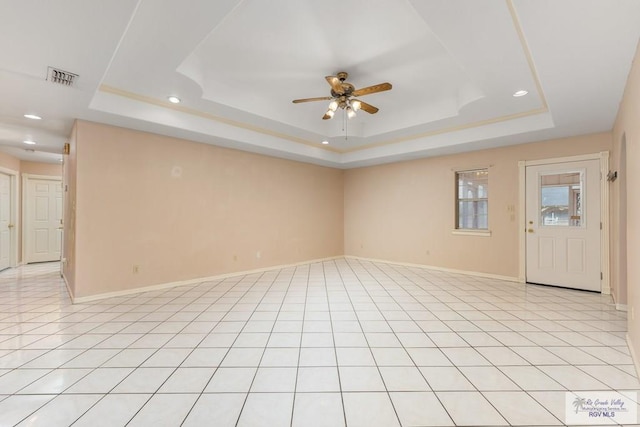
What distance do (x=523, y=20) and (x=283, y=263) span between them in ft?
Answer: 17.6

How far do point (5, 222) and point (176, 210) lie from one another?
4.55 metres

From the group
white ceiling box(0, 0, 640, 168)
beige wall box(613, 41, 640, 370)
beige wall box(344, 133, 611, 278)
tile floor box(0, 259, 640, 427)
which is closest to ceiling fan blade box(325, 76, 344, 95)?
white ceiling box(0, 0, 640, 168)

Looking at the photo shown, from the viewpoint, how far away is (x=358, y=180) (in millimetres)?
7234

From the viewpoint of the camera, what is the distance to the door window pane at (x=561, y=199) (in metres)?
4.36

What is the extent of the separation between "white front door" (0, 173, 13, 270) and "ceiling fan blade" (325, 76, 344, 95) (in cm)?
731

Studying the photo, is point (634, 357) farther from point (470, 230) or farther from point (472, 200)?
point (472, 200)

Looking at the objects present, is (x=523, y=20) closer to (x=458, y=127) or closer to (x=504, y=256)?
(x=458, y=127)

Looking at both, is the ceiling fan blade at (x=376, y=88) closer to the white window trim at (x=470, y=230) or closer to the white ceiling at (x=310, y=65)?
the white ceiling at (x=310, y=65)

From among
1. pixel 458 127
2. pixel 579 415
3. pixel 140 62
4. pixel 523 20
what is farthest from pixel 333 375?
pixel 458 127

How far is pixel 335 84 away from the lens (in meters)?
3.12

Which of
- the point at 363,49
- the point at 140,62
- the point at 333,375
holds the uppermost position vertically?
the point at 363,49

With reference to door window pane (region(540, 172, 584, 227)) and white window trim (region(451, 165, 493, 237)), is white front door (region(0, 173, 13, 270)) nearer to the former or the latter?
white window trim (region(451, 165, 493, 237))

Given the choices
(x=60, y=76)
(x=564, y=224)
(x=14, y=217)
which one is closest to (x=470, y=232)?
(x=564, y=224)

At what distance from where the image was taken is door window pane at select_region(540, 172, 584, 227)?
172 inches
